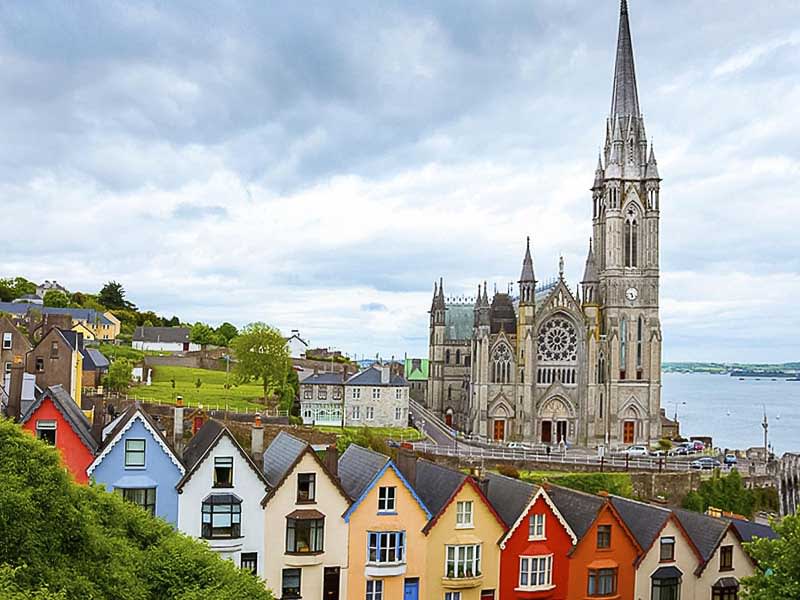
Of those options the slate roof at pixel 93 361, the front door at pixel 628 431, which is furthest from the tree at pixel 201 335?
the front door at pixel 628 431

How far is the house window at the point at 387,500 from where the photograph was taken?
1320 inches

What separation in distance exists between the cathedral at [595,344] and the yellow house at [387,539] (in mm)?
61563

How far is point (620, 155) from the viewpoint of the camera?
100625 millimetres

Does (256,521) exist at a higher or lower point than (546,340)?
lower

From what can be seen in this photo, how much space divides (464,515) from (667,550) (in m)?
7.95

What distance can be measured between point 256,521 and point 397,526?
17.0ft

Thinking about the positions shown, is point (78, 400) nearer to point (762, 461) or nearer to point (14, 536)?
point (14, 536)

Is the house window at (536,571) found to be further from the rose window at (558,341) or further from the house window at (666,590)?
the rose window at (558,341)

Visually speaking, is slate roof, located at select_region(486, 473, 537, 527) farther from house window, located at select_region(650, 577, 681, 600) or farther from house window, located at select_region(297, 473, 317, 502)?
house window, located at select_region(297, 473, 317, 502)

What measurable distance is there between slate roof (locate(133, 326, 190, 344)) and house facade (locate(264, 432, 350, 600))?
10859 centimetres

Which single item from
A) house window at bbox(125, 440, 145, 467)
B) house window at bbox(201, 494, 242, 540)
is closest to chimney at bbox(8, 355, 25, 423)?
house window at bbox(125, 440, 145, 467)

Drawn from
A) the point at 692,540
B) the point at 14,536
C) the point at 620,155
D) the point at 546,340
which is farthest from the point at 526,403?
the point at 14,536

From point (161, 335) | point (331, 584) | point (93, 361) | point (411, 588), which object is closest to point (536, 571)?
point (411, 588)

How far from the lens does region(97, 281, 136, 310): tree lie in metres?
172
